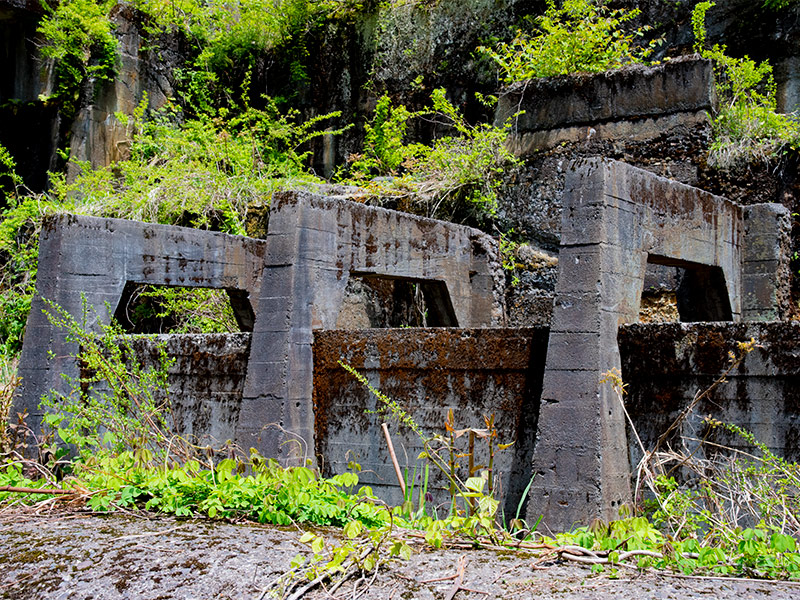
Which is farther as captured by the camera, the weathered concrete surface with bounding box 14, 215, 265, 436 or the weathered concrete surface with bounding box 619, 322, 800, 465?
the weathered concrete surface with bounding box 14, 215, 265, 436

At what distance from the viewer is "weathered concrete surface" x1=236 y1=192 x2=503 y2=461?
22.1 ft

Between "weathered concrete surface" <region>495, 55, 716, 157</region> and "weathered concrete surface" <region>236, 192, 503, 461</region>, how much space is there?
246cm

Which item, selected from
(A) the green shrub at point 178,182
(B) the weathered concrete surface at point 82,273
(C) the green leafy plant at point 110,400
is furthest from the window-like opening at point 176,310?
(C) the green leafy plant at point 110,400

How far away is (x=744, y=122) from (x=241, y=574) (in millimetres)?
7330

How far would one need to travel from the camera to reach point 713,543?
4.58 metres

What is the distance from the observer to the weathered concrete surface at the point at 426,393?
5.95m

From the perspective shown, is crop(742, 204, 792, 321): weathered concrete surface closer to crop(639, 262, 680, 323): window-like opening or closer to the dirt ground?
crop(639, 262, 680, 323): window-like opening

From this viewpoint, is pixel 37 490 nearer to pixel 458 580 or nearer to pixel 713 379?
pixel 458 580

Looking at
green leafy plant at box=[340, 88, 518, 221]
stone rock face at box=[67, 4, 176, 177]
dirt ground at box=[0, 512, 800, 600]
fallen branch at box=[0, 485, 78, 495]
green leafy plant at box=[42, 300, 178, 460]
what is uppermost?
stone rock face at box=[67, 4, 176, 177]

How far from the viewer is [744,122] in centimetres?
858

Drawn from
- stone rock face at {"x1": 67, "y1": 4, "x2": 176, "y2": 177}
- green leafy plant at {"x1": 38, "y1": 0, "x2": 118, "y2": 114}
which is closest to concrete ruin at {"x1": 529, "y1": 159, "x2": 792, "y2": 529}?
stone rock face at {"x1": 67, "y1": 4, "x2": 176, "y2": 177}

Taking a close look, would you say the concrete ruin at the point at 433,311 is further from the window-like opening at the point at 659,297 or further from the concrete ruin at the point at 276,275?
the window-like opening at the point at 659,297

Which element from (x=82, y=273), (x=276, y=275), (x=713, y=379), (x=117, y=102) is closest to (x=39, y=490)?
(x=276, y=275)

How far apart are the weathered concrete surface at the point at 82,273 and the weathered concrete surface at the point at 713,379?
369cm
